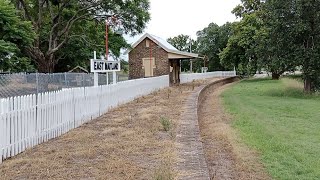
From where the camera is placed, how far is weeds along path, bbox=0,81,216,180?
5.11m

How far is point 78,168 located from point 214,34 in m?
63.7

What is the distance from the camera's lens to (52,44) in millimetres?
27750

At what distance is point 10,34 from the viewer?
16.1 metres

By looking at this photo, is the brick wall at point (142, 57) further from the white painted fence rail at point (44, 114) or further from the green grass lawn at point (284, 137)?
the white painted fence rail at point (44, 114)

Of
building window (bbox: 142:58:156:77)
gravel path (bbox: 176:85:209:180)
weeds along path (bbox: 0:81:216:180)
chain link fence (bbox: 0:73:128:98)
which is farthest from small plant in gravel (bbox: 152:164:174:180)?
building window (bbox: 142:58:156:77)

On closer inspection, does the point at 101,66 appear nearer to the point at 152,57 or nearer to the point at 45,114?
the point at 45,114

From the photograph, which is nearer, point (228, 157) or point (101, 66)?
point (228, 157)

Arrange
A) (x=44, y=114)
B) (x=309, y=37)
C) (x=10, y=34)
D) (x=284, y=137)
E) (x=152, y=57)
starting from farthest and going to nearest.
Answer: (x=152, y=57), (x=309, y=37), (x=10, y=34), (x=284, y=137), (x=44, y=114)

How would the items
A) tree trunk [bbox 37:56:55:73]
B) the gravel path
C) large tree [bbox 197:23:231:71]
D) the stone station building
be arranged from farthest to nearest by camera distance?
large tree [bbox 197:23:231:71]
the stone station building
tree trunk [bbox 37:56:55:73]
the gravel path

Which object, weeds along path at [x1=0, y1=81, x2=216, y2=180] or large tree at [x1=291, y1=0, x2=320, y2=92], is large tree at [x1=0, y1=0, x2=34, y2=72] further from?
large tree at [x1=291, y1=0, x2=320, y2=92]

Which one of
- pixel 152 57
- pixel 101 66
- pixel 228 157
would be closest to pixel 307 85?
pixel 152 57

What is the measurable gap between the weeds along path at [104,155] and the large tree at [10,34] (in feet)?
26.6

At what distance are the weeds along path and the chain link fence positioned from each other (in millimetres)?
4075

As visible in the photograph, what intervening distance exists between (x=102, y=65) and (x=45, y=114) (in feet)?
15.7
